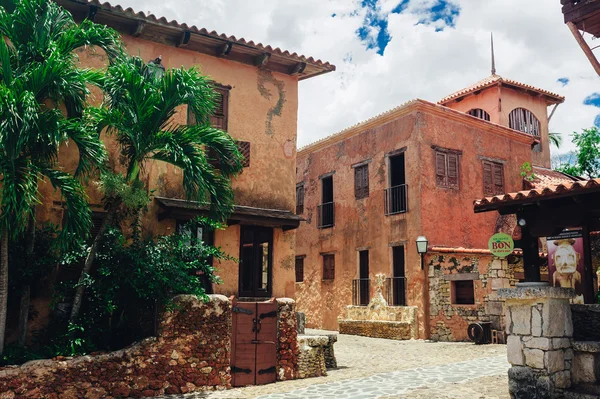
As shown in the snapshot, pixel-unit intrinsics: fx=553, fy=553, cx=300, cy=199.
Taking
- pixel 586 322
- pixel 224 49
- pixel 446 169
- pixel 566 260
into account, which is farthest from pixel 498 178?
pixel 586 322

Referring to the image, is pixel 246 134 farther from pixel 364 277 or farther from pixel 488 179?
pixel 488 179

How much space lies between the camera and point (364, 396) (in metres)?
8.99

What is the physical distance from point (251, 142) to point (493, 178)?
Answer: 11.9 metres

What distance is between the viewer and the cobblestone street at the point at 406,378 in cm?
908

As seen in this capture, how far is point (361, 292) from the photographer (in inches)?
841

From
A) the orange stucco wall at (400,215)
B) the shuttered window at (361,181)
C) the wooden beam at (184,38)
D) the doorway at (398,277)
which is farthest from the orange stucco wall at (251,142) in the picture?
the shuttered window at (361,181)

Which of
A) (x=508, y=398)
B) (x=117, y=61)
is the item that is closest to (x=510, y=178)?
(x=508, y=398)

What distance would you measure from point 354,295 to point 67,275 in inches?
509

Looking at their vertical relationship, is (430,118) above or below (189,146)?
above

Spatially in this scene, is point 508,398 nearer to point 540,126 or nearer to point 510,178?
point 510,178

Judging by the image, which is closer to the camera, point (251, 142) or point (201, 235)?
point (201, 235)

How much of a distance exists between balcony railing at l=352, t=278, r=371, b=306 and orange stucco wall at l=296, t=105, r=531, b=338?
353mm

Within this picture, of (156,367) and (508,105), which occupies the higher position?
(508,105)

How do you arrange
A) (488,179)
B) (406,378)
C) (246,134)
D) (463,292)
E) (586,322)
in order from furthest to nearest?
(488,179)
(463,292)
(246,134)
(406,378)
(586,322)
